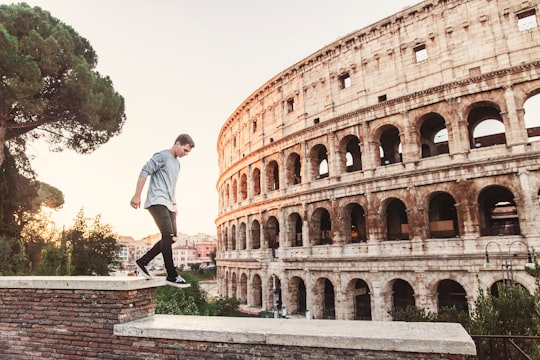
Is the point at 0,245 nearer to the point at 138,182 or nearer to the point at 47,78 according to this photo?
the point at 47,78

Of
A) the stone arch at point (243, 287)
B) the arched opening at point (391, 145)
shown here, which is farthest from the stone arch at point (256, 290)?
the arched opening at point (391, 145)

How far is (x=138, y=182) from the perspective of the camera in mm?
4297

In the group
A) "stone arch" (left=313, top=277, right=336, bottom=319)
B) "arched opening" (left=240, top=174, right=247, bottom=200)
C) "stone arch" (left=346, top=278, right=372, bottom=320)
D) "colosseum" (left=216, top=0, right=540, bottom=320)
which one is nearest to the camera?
"colosseum" (left=216, top=0, right=540, bottom=320)

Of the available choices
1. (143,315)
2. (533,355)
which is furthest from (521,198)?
(143,315)

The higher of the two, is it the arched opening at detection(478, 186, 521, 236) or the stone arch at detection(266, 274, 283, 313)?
the arched opening at detection(478, 186, 521, 236)

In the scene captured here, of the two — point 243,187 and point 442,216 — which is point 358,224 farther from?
point 243,187

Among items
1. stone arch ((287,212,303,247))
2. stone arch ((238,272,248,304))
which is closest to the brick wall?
stone arch ((287,212,303,247))

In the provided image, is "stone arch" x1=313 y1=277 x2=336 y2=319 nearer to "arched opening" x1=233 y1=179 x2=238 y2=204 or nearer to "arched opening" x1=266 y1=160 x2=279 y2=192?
"arched opening" x1=266 y1=160 x2=279 y2=192

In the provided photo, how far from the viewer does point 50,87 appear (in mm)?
17328

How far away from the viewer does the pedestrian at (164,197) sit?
14.3ft

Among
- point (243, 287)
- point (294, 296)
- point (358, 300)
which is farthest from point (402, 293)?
point (243, 287)

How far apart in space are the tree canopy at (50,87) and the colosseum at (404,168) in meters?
10.7

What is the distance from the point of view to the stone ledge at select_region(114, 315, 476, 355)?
2938 millimetres

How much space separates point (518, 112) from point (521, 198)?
3658 millimetres
